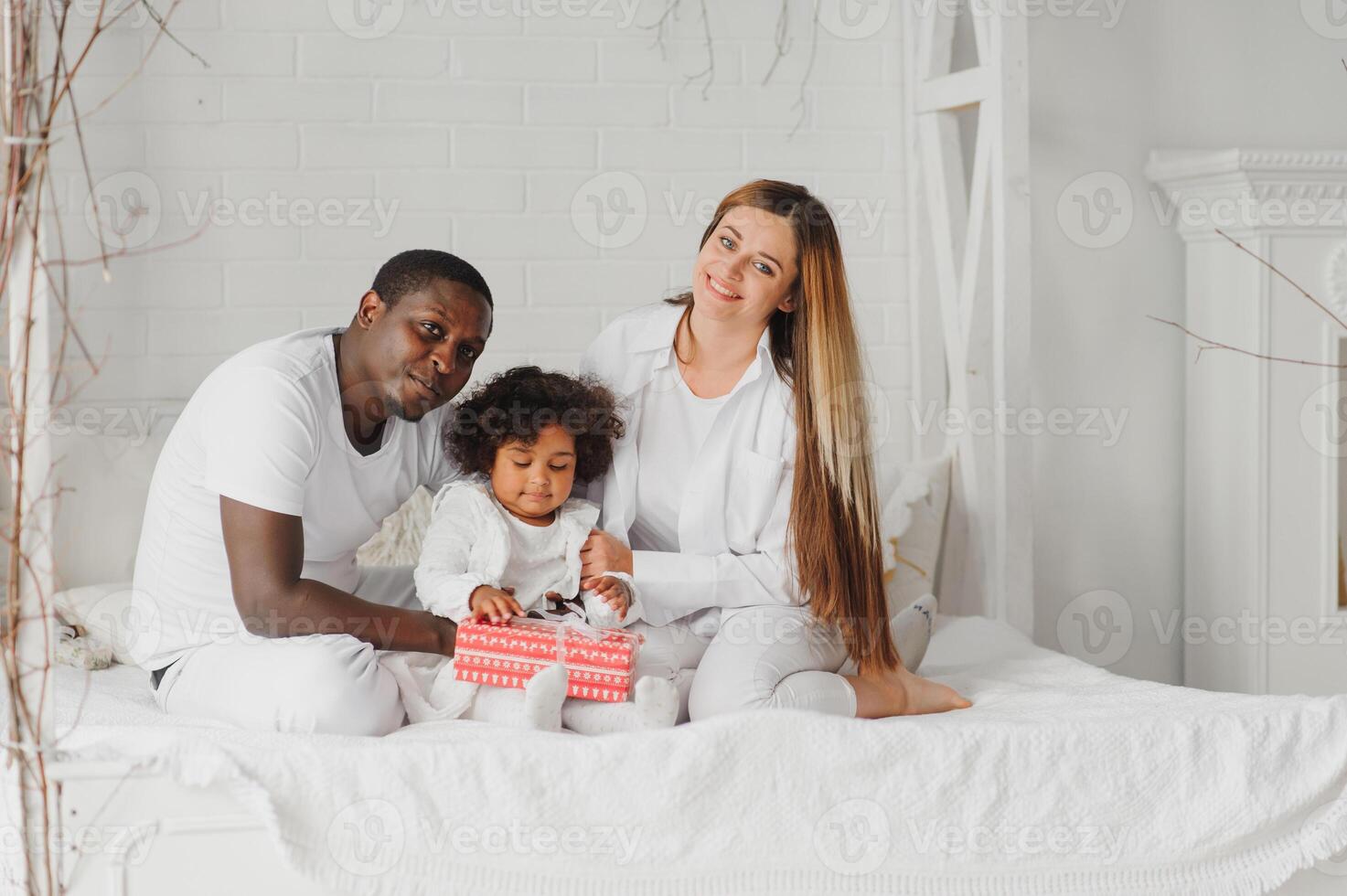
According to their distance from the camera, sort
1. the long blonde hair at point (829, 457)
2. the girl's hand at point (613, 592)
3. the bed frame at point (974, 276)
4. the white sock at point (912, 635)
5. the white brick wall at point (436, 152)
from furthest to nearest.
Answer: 1. the white brick wall at point (436, 152)
2. the bed frame at point (974, 276)
3. the white sock at point (912, 635)
4. the long blonde hair at point (829, 457)
5. the girl's hand at point (613, 592)

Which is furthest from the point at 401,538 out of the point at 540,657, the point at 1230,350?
the point at 1230,350

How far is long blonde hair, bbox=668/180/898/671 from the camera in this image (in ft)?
6.63

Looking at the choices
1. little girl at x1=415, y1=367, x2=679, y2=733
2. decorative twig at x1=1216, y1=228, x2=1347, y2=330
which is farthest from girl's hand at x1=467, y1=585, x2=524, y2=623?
decorative twig at x1=1216, y1=228, x2=1347, y2=330

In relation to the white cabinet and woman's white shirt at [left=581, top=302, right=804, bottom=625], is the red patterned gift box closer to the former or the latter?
woman's white shirt at [left=581, top=302, right=804, bottom=625]

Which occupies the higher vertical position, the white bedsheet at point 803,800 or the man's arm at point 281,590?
the man's arm at point 281,590

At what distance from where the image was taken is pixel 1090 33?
2.61 meters

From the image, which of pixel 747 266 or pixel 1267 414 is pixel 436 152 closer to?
pixel 747 266

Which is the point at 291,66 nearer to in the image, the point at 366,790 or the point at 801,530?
the point at 801,530

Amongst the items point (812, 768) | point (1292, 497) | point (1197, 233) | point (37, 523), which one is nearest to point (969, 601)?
point (1292, 497)

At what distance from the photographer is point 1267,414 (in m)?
2.58

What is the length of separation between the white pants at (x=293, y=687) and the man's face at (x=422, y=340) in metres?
0.38

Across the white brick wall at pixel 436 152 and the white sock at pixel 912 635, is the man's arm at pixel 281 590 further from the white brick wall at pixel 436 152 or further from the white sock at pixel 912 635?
the white brick wall at pixel 436 152

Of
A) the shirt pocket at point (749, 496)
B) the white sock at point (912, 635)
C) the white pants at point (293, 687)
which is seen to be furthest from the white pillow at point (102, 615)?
the white sock at point (912, 635)

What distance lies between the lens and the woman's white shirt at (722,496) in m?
2.03
